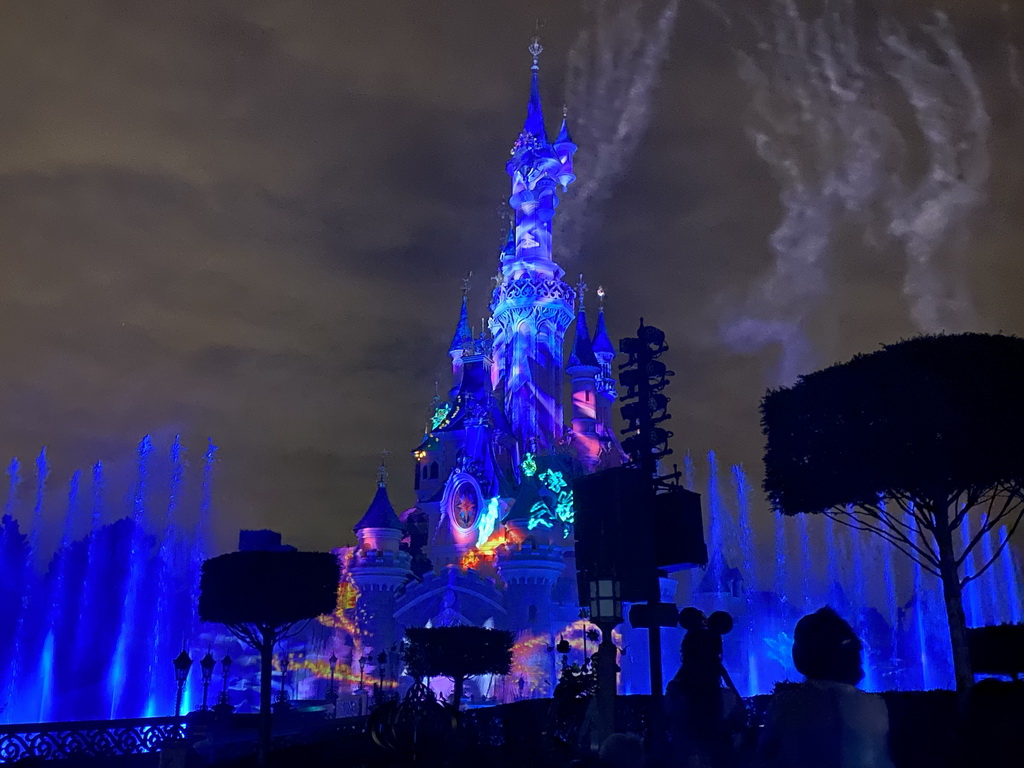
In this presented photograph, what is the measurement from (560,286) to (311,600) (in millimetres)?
40761

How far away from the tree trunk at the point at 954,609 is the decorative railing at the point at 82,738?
17224mm

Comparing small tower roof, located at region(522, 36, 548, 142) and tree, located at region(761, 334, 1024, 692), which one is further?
small tower roof, located at region(522, 36, 548, 142)

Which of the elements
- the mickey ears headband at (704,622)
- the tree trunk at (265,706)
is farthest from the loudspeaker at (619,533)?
the mickey ears headband at (704,622)

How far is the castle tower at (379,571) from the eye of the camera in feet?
164

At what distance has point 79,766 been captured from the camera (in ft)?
58.6

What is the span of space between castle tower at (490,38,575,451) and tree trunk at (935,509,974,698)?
40.5 meters

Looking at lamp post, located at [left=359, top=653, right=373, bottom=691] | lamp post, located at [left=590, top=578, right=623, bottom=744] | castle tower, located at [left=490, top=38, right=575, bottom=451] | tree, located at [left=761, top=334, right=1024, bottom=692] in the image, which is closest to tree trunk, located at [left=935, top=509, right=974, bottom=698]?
tree, located at [left=761, top=334, right=1024, bottom=692]

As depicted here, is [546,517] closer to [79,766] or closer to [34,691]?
[34,691]

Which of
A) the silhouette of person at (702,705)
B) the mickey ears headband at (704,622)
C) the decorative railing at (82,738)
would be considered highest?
the mickey ears headband at (704,622)

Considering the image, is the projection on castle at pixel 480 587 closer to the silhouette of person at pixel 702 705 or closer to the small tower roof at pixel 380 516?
the small tower roof at pixel 380 516

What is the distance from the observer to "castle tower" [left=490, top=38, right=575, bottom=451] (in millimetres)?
60062

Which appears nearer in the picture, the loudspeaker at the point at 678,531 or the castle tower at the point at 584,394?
the loudspeaker at the point at 678,531

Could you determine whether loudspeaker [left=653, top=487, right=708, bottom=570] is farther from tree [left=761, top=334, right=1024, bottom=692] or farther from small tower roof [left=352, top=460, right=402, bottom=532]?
small tower roof [left=352, top=460, right=402, bottom=532]

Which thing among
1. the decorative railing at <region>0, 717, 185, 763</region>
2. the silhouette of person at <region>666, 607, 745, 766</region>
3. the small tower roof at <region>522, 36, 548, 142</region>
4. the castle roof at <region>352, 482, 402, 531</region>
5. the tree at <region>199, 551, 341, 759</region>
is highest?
the small tower roof at <region>522, 36, 548, 142</region>
